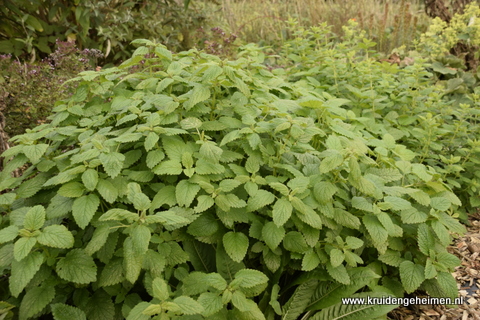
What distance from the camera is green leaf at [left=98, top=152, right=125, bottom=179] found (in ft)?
4.87

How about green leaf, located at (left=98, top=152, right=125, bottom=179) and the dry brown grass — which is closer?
green leaf, located at (left=98, top=152, right=125, bottom=179)

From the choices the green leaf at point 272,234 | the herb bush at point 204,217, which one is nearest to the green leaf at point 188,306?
the herb bush at point 204,217

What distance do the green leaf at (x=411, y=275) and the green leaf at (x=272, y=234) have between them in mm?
669

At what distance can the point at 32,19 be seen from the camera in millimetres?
3895

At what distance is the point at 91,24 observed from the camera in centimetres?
434

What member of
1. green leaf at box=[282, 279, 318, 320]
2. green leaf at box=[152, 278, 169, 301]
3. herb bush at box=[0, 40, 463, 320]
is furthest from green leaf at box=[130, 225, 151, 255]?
green leaf at box=[282, 279, 318, 320]

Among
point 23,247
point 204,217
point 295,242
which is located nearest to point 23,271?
point 23,247

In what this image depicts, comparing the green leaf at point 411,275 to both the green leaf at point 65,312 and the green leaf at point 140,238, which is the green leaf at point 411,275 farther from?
the green leaf at point 65,312

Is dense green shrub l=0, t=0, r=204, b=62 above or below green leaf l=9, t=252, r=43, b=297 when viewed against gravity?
above

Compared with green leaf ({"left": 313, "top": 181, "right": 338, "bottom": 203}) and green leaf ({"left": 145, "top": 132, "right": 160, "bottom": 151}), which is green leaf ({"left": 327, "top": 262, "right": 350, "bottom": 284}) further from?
green leaf ({"left": 145, "top": 132, "right": 160, "bottom": 151})

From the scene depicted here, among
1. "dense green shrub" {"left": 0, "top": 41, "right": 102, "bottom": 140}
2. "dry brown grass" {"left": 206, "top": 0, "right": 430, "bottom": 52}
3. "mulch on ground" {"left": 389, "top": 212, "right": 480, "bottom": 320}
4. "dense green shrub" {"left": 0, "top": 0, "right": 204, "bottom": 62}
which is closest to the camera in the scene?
"mulch on ground" {"left": 389, "top": 212, "right": 480, "bottom": 320}

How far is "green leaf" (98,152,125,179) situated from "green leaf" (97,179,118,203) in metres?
0.07

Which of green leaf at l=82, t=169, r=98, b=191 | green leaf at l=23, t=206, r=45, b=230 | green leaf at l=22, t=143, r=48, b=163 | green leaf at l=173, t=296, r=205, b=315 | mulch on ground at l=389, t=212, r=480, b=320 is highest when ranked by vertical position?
green leaf at l=22, t=143, r=48, b=163

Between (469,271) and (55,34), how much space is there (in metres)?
4.47
